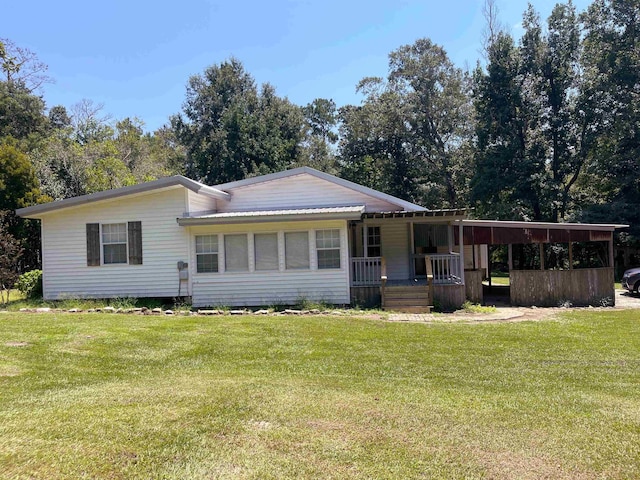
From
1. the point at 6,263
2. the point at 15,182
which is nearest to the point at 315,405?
the point at 6,263

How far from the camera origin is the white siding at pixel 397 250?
15945 millimetres

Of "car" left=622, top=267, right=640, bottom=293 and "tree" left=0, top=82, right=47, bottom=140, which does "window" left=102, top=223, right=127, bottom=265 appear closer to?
"car" left=622, top=267, right=640, bottom=293

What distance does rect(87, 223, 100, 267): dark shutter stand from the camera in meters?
13.8

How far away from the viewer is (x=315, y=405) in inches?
185

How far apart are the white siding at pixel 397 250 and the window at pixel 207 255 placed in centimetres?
586

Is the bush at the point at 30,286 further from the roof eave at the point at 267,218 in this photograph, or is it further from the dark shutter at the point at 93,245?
the roof eave at the point at 267,218

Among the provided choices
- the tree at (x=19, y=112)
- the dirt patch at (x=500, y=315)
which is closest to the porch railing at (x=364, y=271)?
the dirt patch at (x=500, y=315)

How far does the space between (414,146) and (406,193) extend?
338 centimetres

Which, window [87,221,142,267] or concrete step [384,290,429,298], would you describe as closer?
concrete step [384,290,429,298]

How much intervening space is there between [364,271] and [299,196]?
3.89 metres

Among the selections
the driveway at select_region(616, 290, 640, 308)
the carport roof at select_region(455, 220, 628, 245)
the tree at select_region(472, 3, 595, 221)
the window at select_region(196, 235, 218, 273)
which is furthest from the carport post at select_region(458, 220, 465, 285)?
the tree at select_region(472, 3, 595, 221)

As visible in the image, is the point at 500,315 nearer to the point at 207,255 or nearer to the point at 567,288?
the point at 567,288

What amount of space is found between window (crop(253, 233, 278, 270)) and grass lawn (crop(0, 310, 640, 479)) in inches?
181

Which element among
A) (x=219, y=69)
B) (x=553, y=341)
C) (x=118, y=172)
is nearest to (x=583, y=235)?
(x=553, y=341)
